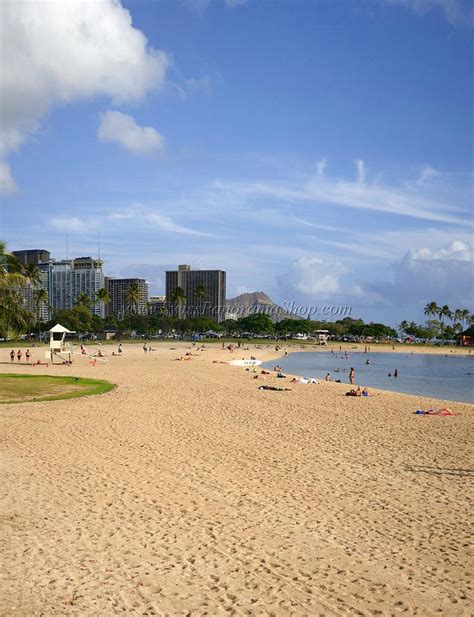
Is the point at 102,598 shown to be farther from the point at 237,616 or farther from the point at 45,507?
the point at 45,507

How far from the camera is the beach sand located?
226 inches

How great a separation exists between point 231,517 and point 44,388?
57.4ft

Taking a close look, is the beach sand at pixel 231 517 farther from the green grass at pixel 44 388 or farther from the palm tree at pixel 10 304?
the palm tree at pixel 10 304

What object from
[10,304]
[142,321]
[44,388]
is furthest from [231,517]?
[142,321]

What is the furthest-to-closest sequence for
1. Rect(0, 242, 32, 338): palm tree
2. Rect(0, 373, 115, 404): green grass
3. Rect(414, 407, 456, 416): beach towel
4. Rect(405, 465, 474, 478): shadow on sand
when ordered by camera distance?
Rect(0, 242, 32, 338): palm tree < Rect(0, 373, 115, 404): green grass < Rect(414, 407, 456, 416): beach towel < Rect(405, 465, 474, 478): shadow on sand

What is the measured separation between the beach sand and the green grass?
428 cm

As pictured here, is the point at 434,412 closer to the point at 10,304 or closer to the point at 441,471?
the point at 441,471

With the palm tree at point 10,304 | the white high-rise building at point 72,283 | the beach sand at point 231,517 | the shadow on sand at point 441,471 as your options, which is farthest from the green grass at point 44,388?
the white high-rise building at point 72,283

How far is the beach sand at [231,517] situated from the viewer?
575 centimetres

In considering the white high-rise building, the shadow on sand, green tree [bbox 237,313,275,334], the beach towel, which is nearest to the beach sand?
the shadow on sand

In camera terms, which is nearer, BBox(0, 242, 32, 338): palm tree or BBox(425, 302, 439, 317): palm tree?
BBox(0, 242, 32, 338): palm tree

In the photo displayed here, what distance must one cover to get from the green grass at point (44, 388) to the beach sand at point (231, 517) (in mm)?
4276

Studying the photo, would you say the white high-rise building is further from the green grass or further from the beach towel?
the beach towel

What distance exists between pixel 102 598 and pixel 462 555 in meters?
4.56
